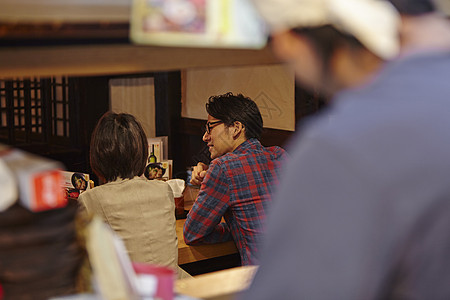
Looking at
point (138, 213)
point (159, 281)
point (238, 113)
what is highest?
point (238, 113)

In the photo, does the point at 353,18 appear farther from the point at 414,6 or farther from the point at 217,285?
the point at 217,285

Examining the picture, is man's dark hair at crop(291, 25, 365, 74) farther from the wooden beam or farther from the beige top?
the beige top

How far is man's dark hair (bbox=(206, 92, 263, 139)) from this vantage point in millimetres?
3680

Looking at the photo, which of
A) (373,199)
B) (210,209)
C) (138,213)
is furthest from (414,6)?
(210,209)

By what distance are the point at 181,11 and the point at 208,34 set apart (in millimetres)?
72

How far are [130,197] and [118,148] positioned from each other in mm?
260

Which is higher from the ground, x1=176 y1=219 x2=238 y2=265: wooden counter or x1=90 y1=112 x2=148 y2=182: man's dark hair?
x1=90 y1=112 x2=148 y2=182: man's dark hair

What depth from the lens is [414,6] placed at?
1.11 meters

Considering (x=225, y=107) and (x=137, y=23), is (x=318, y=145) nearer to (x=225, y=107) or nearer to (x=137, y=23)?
(x=137, y=23)

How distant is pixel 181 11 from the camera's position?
121 centimetres

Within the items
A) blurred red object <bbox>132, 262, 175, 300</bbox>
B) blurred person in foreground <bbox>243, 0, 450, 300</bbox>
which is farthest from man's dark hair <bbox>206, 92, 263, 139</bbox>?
blurred person in foreground <bbox>243, 0, 450, 300</bbox>

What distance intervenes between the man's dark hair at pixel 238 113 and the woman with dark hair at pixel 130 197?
2.66 feet

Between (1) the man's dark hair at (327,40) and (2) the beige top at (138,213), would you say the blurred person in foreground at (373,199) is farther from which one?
(2) the beige top at (138,213)

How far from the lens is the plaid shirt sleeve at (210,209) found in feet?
10.7
